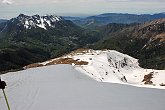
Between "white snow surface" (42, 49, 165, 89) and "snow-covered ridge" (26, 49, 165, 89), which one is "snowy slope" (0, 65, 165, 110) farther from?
"snow-covered ridge" (26, 49, 165, 89)

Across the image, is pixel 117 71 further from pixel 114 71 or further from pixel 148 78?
pixel 148 78

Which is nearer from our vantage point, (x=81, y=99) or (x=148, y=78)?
(x=81, y=99)

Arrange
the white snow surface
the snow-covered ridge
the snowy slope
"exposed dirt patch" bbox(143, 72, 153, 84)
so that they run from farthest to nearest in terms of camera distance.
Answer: "exposed dirt patch" bbox(143, 72, 153, 84), the snow-covered ridge, the white snow surface, the snowy slope

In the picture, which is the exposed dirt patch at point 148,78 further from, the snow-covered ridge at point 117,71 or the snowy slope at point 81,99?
the snowy slope at point 81,99

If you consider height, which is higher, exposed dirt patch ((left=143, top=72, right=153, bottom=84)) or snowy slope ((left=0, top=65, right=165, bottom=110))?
snowy slope ((left=0, top=65, right=165, bottom=110))

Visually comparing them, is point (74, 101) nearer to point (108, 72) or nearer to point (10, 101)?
point (10, 101)

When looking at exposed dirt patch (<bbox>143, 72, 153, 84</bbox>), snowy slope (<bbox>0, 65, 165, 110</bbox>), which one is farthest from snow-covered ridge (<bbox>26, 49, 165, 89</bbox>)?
snowy slope (<bbox>0, 65, 165, 110</bbox>)

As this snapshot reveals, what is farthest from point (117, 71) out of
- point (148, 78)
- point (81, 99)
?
point (81, 99)

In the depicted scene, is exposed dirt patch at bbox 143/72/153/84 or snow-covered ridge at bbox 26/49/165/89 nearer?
snow-covered ridge at bbox 26/49/165/89

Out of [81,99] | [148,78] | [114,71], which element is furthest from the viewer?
[148,78]

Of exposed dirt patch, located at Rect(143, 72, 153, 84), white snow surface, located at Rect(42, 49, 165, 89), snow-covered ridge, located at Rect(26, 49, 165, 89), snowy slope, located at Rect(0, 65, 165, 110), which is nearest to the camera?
snowy slope, located at Rect(0, 65, 165, 110)

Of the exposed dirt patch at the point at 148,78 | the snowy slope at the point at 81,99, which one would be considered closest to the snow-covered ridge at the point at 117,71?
the exposed dirt patch at the point at 148,78

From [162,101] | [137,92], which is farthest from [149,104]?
[137,92]

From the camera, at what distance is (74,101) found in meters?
23.5
